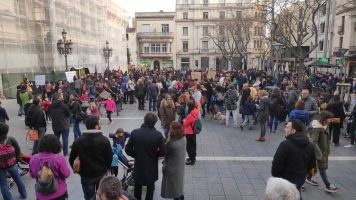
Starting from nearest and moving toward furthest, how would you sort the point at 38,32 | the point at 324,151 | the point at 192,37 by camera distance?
the point at 324,151 → the point at 38,32 → the point at 192,37

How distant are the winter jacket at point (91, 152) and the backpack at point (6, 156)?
4.49 feet

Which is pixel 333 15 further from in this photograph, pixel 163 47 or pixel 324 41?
pixel 163 47

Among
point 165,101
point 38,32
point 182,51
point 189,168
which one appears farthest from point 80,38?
point 182,51

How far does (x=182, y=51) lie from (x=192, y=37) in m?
3.52

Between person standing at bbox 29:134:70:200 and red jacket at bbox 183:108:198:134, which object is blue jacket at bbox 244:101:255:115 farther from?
person standing at bbox 29:134:70:200

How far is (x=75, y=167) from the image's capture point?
12.6ft

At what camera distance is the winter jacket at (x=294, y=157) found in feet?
12.5

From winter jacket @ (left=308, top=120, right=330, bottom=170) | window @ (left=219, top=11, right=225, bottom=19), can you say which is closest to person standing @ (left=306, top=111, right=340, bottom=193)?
winter jacket @ (left=308, top=120, right=330, bottom=170)

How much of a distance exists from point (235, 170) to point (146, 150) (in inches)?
123

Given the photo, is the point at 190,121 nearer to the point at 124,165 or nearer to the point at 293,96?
the point at 124,165

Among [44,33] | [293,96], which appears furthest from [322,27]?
[44,33]

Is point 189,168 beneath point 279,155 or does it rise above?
beneath

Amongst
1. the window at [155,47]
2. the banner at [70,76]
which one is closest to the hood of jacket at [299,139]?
the banner at [70,76]

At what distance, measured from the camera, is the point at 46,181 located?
11.3 feet
